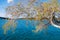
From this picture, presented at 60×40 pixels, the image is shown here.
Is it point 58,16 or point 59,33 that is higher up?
point 58,16

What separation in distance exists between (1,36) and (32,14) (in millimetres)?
4170

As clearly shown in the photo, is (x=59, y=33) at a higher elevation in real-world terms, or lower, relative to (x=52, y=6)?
lower

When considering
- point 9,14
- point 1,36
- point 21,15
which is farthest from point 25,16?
point 1,36

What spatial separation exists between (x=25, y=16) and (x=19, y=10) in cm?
13

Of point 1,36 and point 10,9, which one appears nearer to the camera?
point 10,9

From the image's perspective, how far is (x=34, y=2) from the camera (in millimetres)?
2822

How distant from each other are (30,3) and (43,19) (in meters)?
0.31

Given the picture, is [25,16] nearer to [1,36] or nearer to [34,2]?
[34,2]

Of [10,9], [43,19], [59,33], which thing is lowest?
[59,33]

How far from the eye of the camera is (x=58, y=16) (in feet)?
9.23

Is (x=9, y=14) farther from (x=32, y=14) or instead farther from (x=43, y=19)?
(x=43, y=19)

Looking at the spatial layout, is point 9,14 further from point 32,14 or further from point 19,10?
point 32,14

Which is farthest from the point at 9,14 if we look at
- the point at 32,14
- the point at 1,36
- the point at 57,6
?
the point at 1,36

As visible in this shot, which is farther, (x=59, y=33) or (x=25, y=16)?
(x=59, y=33)
